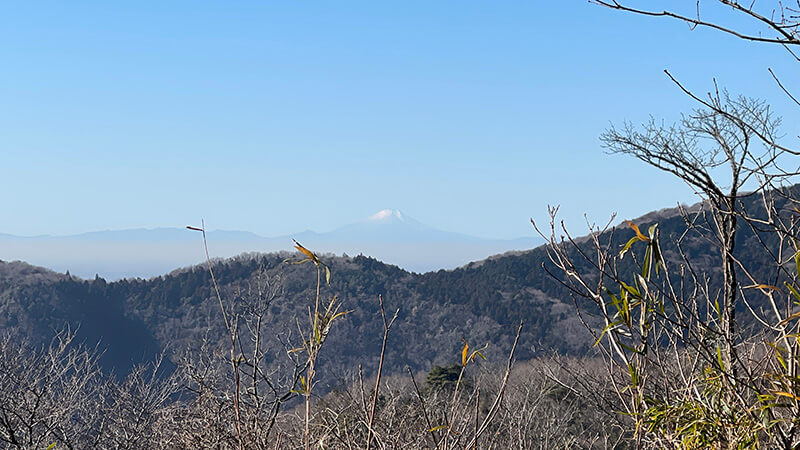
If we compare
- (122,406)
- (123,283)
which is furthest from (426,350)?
(122,406)

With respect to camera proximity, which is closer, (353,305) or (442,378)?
(442,378)

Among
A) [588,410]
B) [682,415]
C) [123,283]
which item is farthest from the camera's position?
[123,283]

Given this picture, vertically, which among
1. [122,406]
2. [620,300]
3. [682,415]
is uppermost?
[620,300]

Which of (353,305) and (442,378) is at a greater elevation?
(353,305)

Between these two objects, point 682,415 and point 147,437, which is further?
point 147,437

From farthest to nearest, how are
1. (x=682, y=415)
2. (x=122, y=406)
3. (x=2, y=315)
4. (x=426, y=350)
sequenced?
(x=426, y=350) < (x=2, y=315) < (x=122, y=406) < (x=682, y=415)

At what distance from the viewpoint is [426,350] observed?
5000cm

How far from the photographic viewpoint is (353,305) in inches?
2047

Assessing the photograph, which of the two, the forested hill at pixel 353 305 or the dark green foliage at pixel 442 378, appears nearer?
the dark green foliage at pixel 442 378

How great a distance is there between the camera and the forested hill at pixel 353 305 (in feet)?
156

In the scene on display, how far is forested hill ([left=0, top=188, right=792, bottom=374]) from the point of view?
4756 centimetres

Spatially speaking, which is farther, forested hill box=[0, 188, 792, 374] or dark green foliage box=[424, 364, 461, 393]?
forested hill box=[0, 188, 792, 374]

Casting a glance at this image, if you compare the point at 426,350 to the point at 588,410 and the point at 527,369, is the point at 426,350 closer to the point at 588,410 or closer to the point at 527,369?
the point at 527,369

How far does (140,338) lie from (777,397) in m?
54.2
